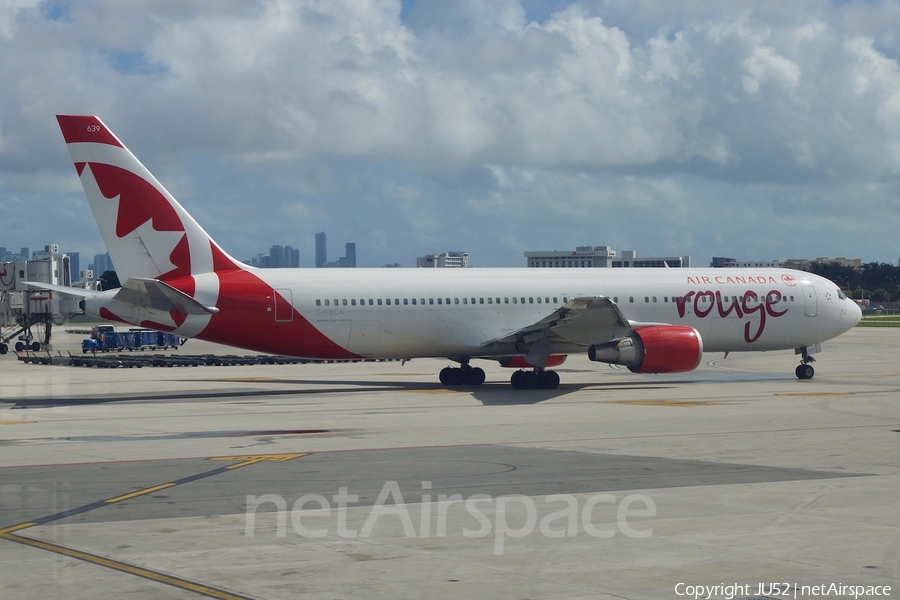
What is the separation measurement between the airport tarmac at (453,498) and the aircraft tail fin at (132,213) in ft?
15.4

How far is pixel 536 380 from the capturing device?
33.6 m

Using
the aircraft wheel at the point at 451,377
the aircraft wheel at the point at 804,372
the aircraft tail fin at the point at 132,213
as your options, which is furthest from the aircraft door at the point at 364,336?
the aircraft wheel at the point at 804,372

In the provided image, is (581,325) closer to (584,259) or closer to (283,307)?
(283,307)

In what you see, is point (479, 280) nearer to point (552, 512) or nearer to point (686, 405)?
point (686, 405)

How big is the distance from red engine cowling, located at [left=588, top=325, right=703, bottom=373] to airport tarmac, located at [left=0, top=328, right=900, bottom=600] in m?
2.23

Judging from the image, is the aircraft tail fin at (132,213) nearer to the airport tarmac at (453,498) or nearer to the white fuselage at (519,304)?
the white fuselage at (519,304)

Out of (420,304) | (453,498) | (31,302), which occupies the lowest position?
(453,498)

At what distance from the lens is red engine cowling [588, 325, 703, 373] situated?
31594 mm

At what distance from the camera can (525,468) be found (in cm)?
1667

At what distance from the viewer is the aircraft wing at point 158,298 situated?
29422 millimetres

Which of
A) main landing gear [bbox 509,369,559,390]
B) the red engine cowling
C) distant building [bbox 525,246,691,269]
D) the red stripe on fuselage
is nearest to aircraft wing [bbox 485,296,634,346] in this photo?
the red engine cowling

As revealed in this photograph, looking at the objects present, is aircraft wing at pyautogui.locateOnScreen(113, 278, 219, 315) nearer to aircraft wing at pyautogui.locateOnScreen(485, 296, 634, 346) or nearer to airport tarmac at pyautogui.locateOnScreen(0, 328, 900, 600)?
airport tarmac at pyautogui.locateOnScreen(0, 328, 900, 600)

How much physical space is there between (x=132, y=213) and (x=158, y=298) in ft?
9.34

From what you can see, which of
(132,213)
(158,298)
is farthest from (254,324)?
(132,213)
